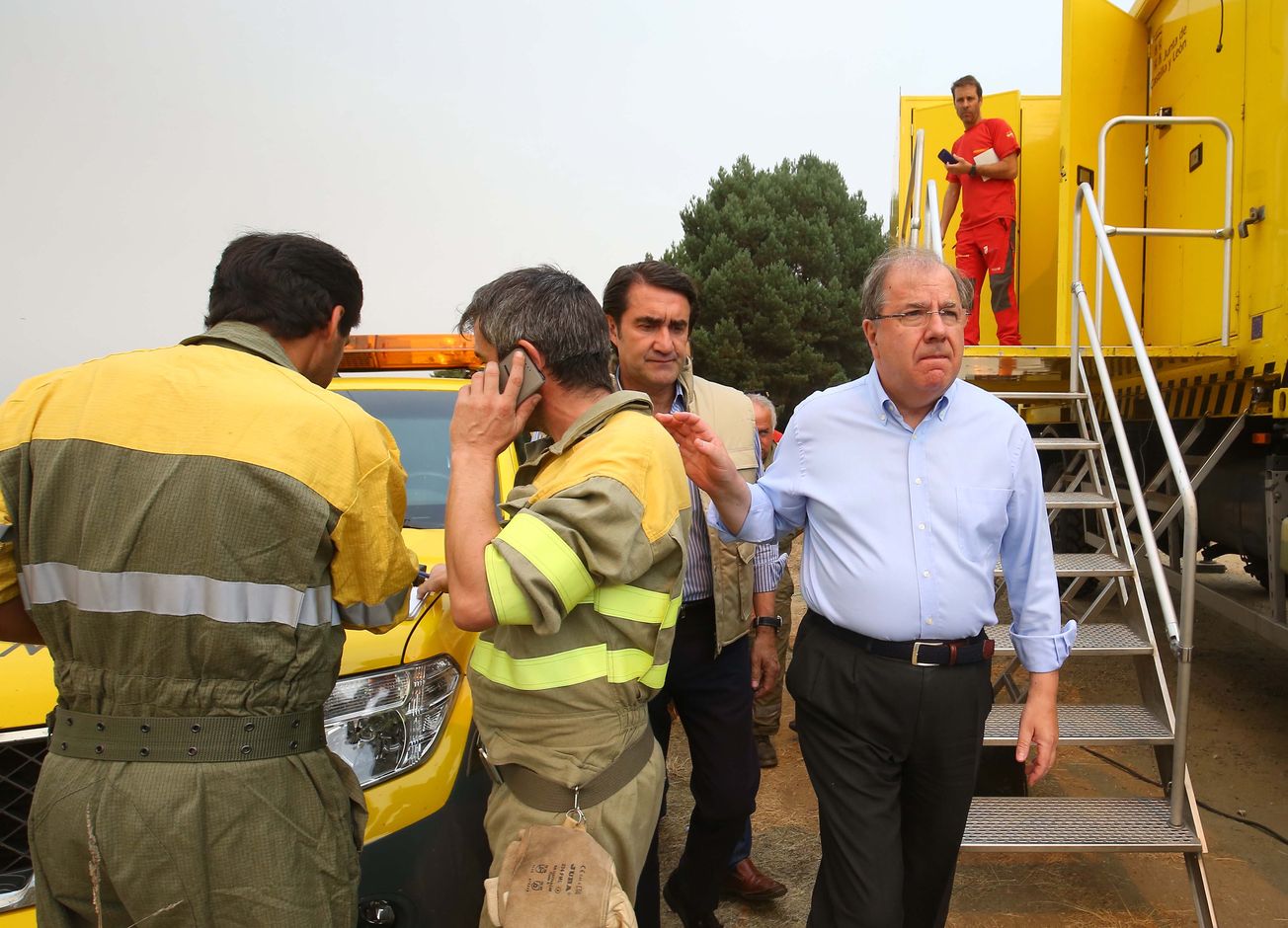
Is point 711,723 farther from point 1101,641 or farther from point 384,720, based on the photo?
point 1101,641

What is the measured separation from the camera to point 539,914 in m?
1.32

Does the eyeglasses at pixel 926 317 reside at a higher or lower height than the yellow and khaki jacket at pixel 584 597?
higher

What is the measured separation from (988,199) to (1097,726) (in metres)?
4.08

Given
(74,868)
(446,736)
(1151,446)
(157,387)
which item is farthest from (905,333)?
(1151,446)

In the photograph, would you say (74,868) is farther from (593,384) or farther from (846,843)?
(846,843)

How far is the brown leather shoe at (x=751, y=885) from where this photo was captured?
3008 mm

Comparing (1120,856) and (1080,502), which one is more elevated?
(1080,502)

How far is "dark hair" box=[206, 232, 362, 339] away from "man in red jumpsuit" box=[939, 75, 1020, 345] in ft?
16.5

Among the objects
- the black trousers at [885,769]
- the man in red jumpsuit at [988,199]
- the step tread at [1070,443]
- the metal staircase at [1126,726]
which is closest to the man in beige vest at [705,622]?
the black trousers at [885,769]

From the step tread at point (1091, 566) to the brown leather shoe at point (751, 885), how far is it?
1519 mm


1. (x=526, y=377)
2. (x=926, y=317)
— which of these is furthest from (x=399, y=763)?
(x=926, y=317)

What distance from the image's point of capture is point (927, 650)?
2.01 metres

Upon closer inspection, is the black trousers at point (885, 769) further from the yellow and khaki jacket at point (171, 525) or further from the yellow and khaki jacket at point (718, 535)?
the yellow and khaki jacket at point (171, 525)

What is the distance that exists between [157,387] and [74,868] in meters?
0.80
